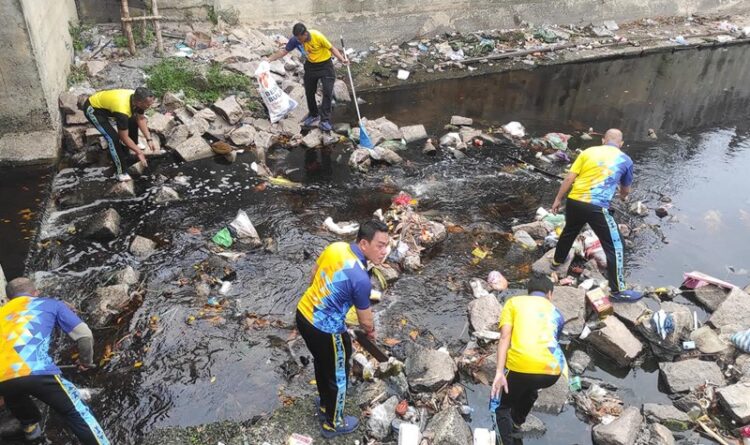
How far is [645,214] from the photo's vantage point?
7582 millimetres

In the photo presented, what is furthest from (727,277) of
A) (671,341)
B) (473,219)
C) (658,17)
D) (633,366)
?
(658,17)

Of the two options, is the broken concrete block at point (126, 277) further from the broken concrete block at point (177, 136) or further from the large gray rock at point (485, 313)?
the large gray rock at point (485, 313)

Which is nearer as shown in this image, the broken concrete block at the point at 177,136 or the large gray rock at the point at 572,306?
the large gray rock at the point at 572,306

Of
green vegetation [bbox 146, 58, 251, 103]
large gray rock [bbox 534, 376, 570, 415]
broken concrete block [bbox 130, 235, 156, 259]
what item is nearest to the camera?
large gray rock [bbox 534, 376, 570, 415]

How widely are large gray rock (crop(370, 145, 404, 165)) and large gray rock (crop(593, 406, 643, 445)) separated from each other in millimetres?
5259

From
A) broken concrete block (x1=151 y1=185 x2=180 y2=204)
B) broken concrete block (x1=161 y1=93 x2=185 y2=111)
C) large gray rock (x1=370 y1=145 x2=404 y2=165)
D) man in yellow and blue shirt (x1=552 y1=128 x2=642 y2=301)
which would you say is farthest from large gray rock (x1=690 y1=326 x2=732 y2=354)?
broken concrete block (x1=161 y1=93 x2=185 y2=111)

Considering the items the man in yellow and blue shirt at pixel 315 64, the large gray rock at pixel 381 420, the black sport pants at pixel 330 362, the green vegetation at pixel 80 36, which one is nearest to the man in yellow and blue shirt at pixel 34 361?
the black sport pants at pixel 330 362

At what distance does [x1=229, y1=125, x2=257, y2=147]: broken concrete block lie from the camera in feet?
28.9

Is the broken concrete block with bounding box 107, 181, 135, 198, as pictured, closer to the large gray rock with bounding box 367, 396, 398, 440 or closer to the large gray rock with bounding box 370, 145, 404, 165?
the large gray rock with bounding box 370, 145, 404, 165

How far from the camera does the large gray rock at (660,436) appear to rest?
4.33 meters

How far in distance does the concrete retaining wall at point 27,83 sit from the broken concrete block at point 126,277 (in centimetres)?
311

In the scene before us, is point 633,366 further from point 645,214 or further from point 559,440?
point 645,214

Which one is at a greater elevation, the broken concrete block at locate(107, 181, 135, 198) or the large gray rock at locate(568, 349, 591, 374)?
the broken concrete block at locate(107, 181, 135, 198)

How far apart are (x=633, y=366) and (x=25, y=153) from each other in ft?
27.6
